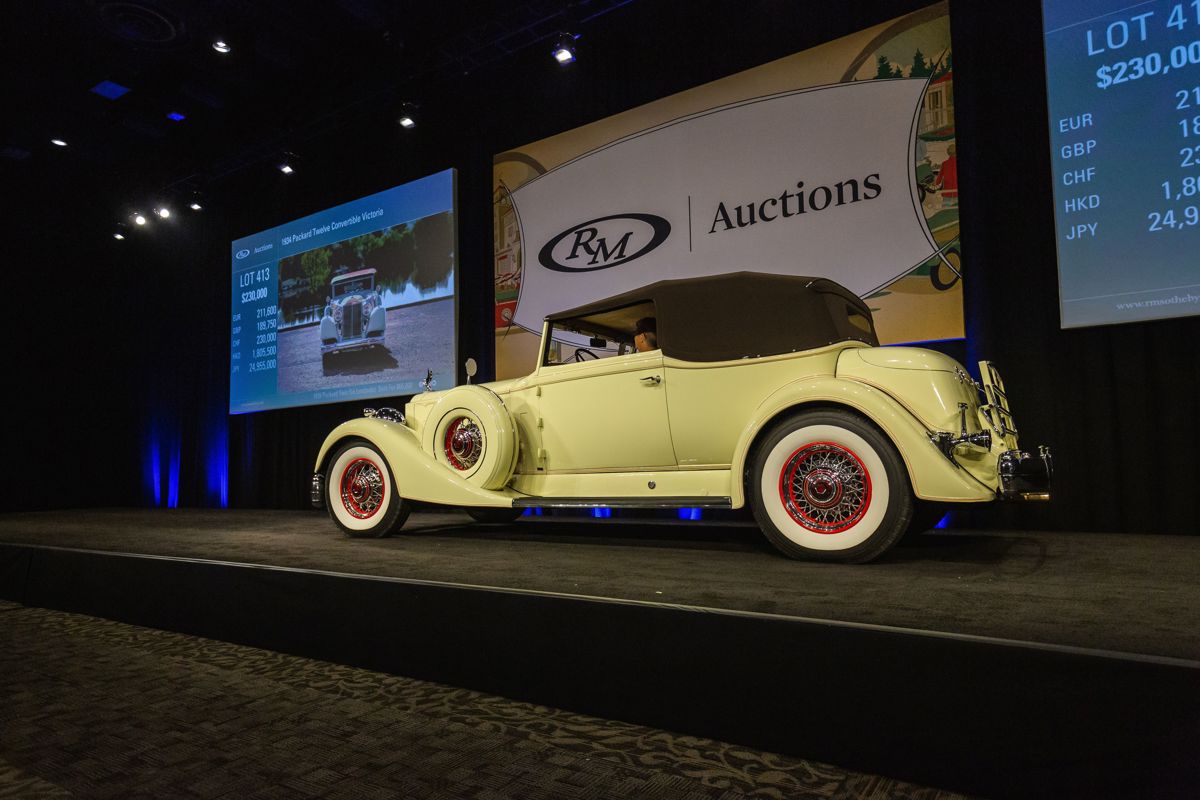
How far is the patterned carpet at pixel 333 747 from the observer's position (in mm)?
1312

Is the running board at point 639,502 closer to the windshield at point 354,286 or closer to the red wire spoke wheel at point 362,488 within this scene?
the red wire spoke wheel at point 362,488

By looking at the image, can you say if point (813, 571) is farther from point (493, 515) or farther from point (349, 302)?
point (349, 302)

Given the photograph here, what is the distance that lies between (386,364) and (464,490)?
376cm

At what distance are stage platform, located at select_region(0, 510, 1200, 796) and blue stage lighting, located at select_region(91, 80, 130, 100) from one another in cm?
585

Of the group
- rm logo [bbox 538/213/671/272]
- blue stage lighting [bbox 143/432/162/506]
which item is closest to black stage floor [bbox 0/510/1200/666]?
rm logo [bbox 538/213/671/272]

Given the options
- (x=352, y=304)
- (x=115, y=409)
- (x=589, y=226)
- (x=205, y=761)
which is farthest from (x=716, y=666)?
(x=115, y=409)

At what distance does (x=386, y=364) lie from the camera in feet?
21.5

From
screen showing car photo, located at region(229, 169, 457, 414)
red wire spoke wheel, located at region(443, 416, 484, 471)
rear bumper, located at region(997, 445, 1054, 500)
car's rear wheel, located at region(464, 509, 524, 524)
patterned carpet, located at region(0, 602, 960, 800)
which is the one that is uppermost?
screen showing car photo, located at region(229, 169, 457, 414)

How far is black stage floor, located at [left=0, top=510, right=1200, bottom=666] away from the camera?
1350 millimetres

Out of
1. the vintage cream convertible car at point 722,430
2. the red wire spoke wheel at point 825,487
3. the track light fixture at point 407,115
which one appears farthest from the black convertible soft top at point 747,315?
the track light fixture at point 407,115

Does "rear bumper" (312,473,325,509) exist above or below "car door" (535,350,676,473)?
below

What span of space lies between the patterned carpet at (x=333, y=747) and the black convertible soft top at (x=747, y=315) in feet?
5.29

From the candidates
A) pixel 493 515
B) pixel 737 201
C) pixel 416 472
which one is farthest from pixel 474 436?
pixel 737 201

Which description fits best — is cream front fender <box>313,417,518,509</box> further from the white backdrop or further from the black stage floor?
the white backdrop
